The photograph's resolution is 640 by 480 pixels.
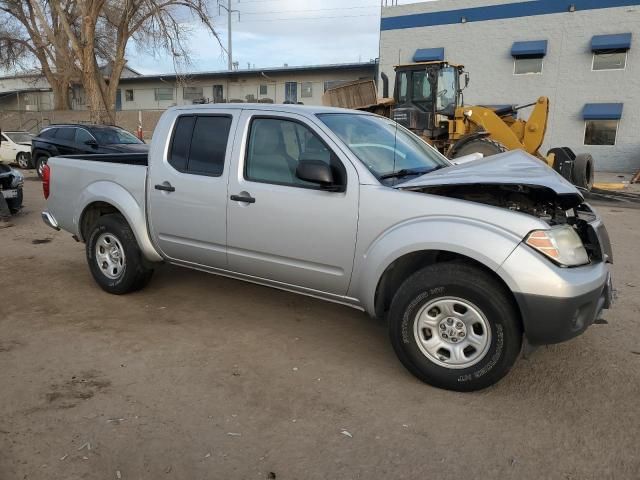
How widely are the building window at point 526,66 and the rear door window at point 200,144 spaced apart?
22504 mm

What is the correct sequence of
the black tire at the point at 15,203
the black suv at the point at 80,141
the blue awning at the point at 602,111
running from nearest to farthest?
the black tire at the point at 15,203 < the black suv at the point at 80,141 < the blue awning at the point at 602,111

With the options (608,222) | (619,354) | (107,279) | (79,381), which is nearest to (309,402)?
(79,381)

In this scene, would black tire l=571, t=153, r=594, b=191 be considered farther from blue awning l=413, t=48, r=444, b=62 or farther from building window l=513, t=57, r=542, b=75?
blue awning l=413, t=48, r=444, b=62

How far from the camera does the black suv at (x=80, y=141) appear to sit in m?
13.7

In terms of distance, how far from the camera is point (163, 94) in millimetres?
38719

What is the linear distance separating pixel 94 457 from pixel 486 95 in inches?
981

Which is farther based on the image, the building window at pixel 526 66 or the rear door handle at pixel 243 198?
the building window at pixel 526 66

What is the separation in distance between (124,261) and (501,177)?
3.50 m

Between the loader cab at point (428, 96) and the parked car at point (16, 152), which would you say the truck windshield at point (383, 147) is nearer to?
the loader cab at point (428, 96)

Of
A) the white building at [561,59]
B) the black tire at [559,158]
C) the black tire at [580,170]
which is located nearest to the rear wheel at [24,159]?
the white building at [561,59]

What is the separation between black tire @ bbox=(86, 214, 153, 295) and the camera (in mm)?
4922

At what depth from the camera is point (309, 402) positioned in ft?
10.7

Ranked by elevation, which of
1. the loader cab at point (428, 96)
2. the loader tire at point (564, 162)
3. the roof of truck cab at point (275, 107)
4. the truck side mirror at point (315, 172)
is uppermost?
the loader cab at point (428, 96)

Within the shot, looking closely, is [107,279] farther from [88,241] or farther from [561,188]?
[561,188]
